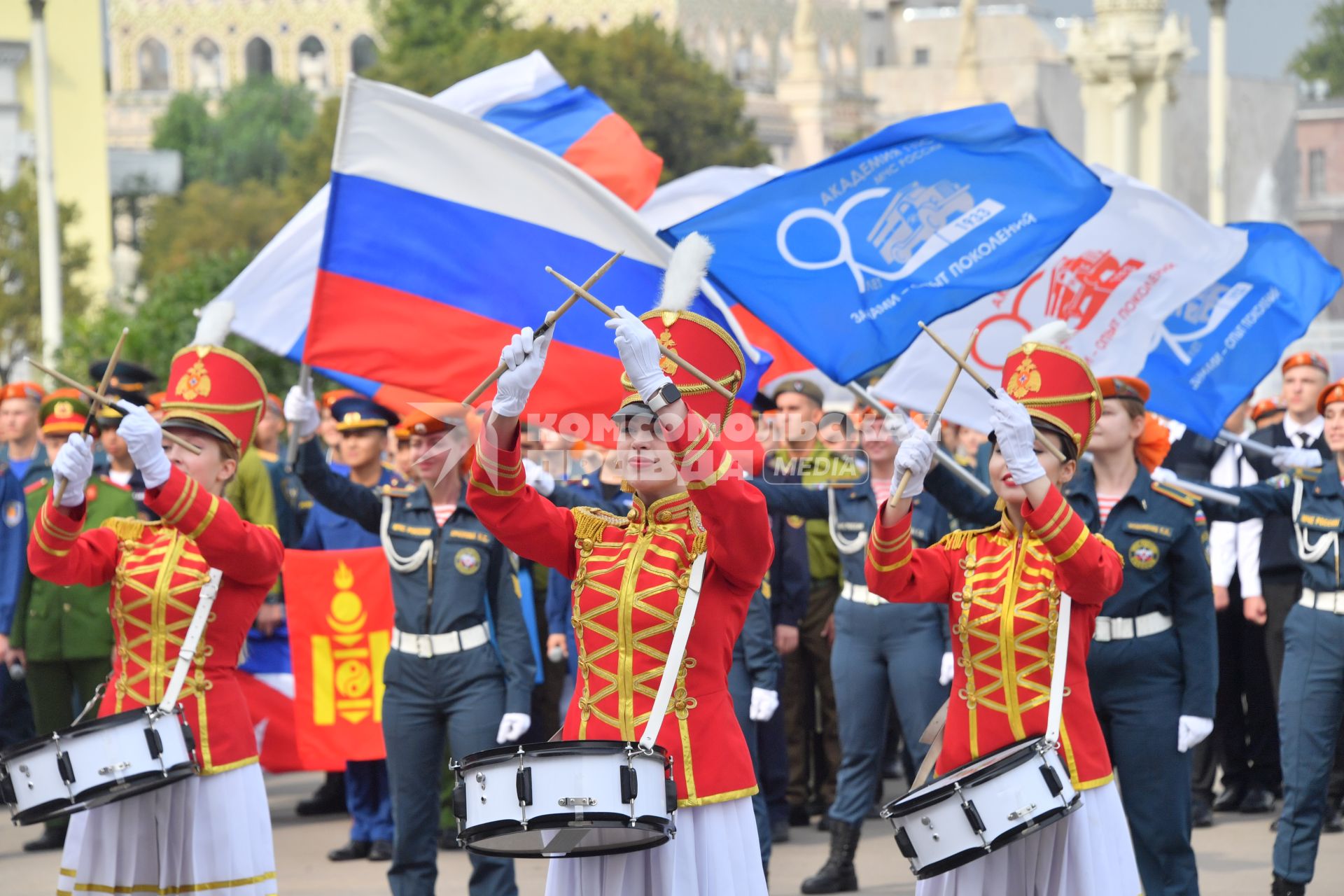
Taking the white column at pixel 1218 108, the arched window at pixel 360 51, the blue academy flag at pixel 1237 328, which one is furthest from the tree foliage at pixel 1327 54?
the blue academy flag at pixel 1237 328

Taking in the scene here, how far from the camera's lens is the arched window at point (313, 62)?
4530 inches

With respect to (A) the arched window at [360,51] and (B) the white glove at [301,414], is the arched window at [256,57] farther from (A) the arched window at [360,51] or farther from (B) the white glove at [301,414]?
(B) the white glove at [301,414]

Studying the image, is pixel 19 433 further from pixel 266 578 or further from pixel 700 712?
pixel 700 712

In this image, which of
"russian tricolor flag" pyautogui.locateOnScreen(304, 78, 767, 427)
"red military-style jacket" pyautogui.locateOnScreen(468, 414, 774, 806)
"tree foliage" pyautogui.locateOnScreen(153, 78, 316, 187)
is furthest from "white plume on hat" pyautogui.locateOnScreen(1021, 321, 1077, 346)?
"tree foliage" pyautogui.locateOnScreen(153, 78, 316, 187)

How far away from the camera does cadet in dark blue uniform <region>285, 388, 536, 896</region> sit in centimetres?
786

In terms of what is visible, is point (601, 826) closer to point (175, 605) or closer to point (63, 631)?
point (175, 605)

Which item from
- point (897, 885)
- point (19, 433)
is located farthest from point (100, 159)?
point (897, 885)

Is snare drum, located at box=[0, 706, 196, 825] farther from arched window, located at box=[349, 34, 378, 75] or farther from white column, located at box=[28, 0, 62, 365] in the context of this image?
arched window, located at box=[349, 34, 378, 75]

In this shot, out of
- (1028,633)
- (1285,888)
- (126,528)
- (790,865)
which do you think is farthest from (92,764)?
(1285,888)

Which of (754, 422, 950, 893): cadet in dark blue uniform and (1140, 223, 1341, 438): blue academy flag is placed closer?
(754, 422, 950, 893): cadet in dark blue uniform

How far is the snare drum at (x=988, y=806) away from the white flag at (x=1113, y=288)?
11.1 ft

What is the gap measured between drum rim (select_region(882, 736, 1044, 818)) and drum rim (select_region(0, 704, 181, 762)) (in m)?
2.32

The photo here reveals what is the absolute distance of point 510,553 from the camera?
8.34 meters

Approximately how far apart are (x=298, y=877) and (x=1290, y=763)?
4356mm
